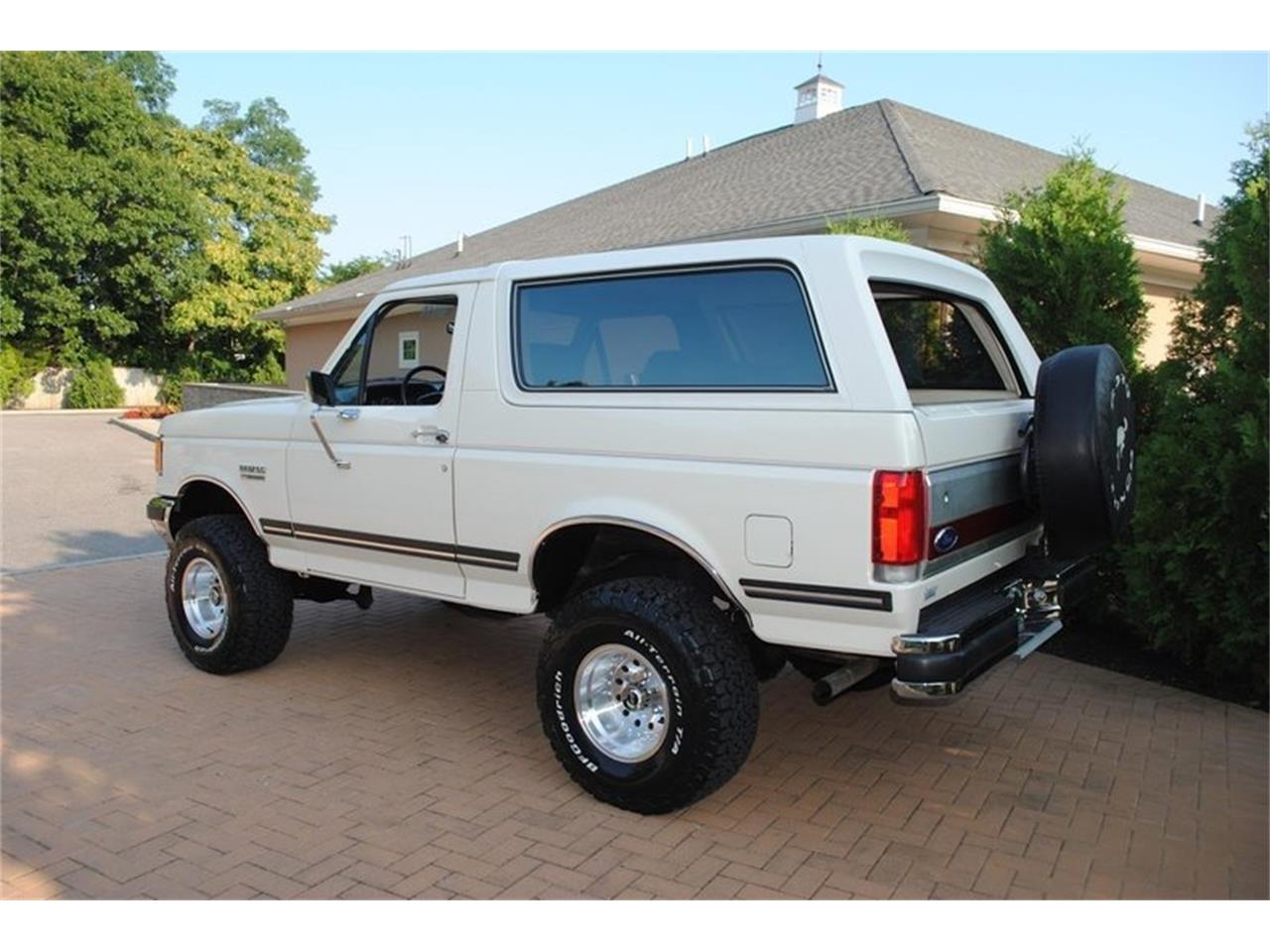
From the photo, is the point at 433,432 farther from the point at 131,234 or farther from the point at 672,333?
the point at 131,234

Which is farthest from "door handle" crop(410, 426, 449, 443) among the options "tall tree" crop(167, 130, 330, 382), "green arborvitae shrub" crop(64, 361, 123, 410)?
"green arborvitae shrub" crop(64, 361, 123, 410)

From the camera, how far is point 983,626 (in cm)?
351

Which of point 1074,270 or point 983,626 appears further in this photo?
point 1074,270

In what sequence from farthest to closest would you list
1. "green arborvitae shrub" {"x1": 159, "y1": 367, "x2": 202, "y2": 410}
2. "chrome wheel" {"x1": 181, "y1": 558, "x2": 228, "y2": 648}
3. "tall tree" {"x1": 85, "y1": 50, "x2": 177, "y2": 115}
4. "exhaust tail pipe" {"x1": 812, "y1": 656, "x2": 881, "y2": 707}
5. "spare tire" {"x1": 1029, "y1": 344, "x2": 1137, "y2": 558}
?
1. "tall tree" {"x1": 85, "y1": 50, "x2": 177, "y2": 115}
2. "green arborvitae shrub" {"x1": 159, "y1": 367, "x2": 202, "y2": 410}
3. "chrome wheel" {"x1": 181, "y1": 558, "x2": 228, "y2": 648}
4. "exhaust tail pipe" {"x1": 812, "y1": 656, "x2": 881, "y2": 707}
5. "spare tire" {"x1": 1029, "y1": 344, "x2": 1137, "y2": 558}

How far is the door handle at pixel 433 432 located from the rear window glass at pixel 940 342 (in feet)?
6.53

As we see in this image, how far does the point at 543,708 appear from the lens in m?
4.03

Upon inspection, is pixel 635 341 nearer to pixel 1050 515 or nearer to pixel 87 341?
pixel 1050 515

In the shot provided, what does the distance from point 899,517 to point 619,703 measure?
147cm

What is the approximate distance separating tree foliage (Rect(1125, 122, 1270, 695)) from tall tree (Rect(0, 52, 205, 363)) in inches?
1325

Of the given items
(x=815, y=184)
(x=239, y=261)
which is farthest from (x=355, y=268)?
(x=815, y=184)

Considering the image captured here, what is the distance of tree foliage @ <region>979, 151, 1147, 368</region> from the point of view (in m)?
6.34

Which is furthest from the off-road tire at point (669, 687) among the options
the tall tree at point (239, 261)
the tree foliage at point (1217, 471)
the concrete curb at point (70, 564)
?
the tall tree at point (239, 261)

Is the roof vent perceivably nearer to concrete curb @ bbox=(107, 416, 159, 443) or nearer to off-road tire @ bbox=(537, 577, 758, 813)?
off-road tire @ bbox=(537, 577, 758, 813)

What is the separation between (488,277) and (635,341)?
888mm
